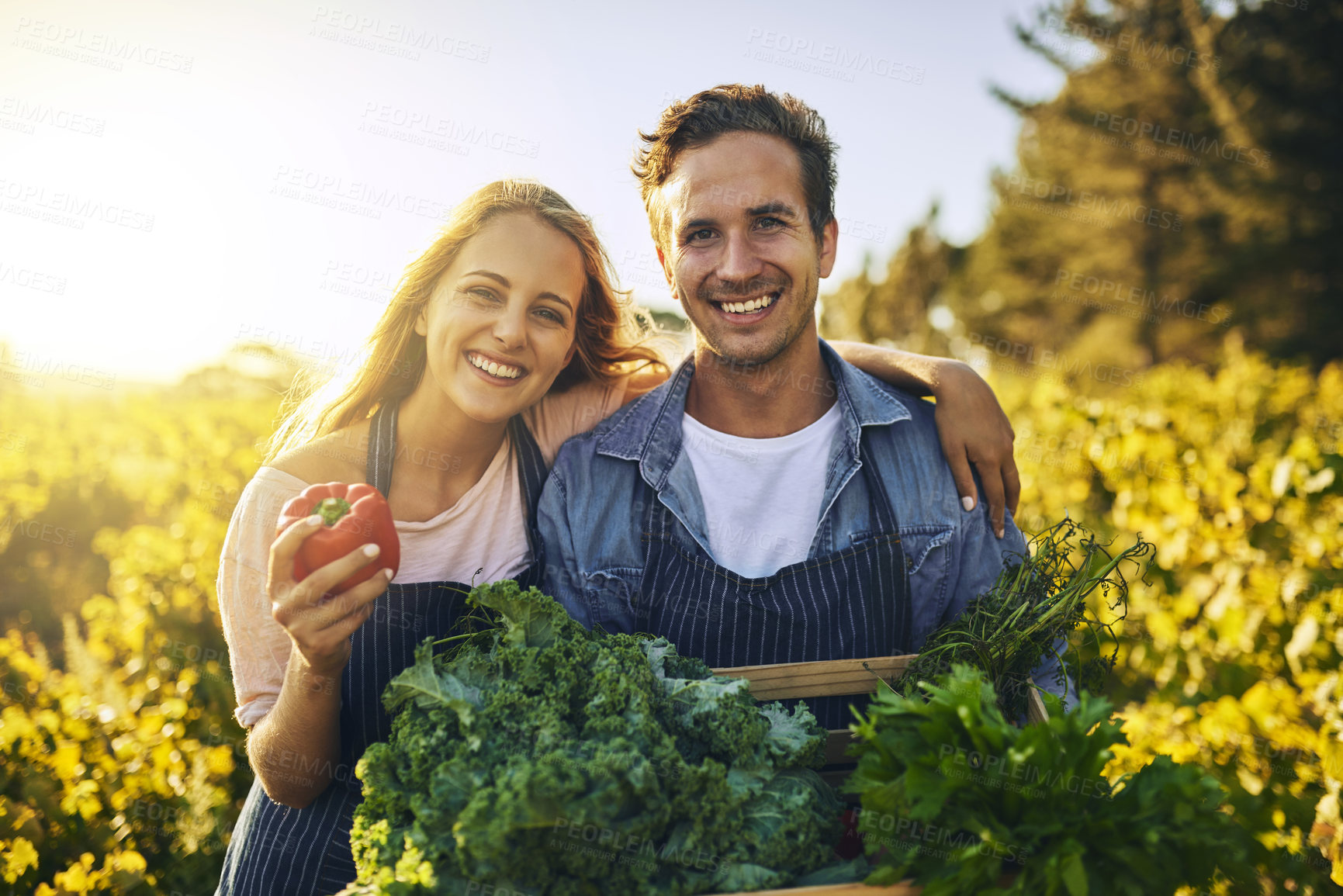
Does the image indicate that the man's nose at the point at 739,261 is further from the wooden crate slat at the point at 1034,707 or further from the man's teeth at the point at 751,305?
the wooden crate slat at the point at 1034,707

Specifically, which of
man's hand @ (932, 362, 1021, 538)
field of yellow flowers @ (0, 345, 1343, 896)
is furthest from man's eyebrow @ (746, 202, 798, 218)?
field of yellow flowers @ (0, 345, 1343, 896)

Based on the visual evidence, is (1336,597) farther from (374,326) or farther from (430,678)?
(374,326)

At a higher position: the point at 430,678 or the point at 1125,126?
the point at 1125,126

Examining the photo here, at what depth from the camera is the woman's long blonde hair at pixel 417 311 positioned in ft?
8.31

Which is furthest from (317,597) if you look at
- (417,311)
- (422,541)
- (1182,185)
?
(1182,185)

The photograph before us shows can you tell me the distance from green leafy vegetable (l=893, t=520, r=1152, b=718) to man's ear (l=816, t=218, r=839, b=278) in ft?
3.94

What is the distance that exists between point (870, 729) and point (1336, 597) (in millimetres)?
→ 2203

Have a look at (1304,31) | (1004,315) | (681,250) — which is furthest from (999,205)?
(681,250)

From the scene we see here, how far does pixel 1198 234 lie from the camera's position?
19078 mm

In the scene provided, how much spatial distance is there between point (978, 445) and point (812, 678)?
3.31ft

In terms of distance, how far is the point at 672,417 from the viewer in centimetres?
286

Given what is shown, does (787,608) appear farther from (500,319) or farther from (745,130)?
(745,130)

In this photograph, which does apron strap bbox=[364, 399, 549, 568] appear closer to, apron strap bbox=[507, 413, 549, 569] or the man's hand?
apron strap bbox=[507, 413, 549, 569]

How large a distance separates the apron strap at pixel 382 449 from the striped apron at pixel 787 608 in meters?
0.83
